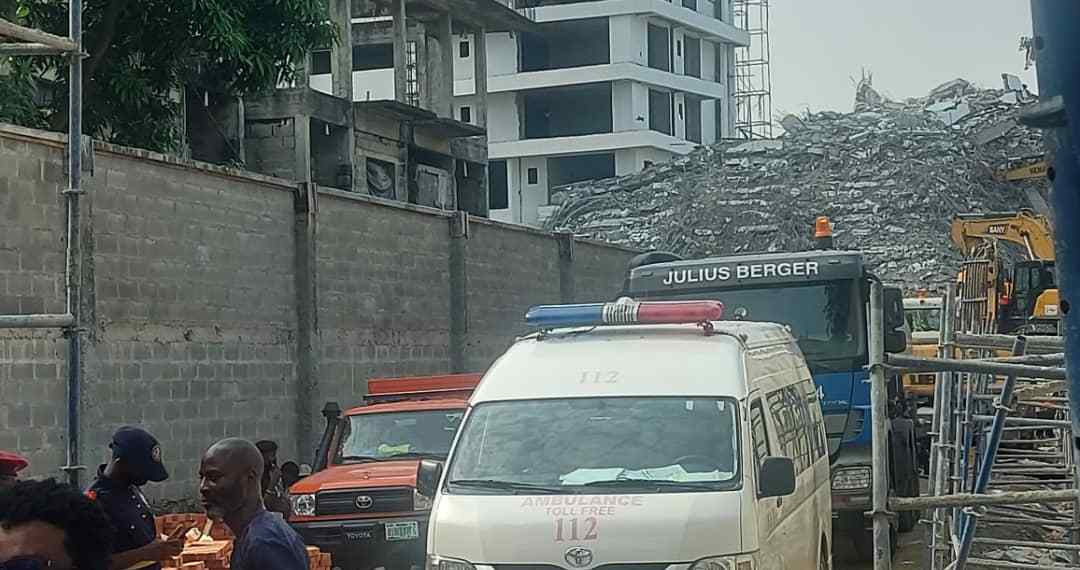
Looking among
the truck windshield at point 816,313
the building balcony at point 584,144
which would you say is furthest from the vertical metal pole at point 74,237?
the building balcony at point 584,144

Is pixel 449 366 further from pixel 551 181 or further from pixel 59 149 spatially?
pixel 551 181

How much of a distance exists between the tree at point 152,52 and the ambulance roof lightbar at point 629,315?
10354 millimetres

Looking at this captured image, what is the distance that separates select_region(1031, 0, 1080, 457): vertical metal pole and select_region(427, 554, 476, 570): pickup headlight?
5.19 metres

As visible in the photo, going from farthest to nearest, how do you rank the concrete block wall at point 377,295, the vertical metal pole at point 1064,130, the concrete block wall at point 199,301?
1. the concrete block wall at point 377,295
2. the concrete block wall at point 199,301
3. the vertical metal pole at point 1064,130

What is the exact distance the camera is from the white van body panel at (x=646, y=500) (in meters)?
7.19

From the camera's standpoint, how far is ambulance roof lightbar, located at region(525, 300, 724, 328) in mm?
9008

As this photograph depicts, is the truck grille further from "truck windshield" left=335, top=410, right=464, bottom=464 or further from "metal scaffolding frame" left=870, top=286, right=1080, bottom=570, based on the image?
"metal scaffolding frame" left=870, top=286, right=1080, bottom=570

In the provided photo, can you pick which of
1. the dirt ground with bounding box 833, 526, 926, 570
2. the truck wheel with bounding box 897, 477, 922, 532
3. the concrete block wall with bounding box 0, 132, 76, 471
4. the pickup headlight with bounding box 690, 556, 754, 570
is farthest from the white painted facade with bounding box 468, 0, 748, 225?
the pickup headlight with bounding box 690, 556, 754, 570

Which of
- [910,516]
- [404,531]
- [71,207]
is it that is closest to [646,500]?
[71,207]

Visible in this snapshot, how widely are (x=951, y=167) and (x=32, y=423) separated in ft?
110

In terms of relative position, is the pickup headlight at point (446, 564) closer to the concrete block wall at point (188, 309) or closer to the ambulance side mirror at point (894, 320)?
the concrete block wall at point (188, 309)

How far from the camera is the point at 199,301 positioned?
47.8 feet

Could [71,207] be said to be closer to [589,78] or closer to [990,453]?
[990,453]

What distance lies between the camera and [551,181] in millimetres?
61094
